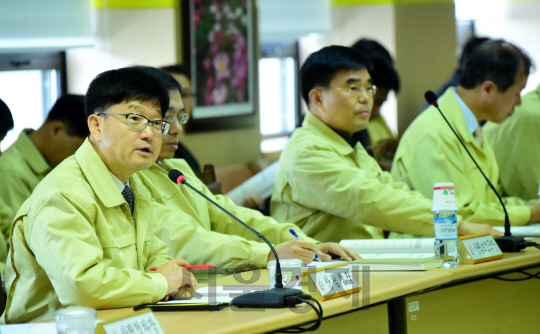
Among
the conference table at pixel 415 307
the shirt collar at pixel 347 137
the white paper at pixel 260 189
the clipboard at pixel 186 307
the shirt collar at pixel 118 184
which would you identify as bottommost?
the conference table at pixel 415 307

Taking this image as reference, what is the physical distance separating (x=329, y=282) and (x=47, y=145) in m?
1.76

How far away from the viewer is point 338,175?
2730mm

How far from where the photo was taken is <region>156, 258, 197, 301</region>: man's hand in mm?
1808

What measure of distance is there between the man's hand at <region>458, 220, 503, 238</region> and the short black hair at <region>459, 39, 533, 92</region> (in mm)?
795

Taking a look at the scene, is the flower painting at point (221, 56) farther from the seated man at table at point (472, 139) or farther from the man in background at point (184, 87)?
the seated man at table at point (472, 139)

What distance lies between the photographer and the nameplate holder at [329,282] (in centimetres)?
182

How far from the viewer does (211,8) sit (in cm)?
431

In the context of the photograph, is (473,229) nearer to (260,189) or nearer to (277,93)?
(260,189)

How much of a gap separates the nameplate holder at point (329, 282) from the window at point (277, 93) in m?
3.38

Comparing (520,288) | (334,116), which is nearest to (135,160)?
(334,116)

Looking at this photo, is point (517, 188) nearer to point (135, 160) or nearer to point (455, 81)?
point (455, 81)

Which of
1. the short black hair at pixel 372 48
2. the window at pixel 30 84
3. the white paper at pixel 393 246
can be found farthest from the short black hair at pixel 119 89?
the short black hair at pixel 372 48

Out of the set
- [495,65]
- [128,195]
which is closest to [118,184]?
[128,195]

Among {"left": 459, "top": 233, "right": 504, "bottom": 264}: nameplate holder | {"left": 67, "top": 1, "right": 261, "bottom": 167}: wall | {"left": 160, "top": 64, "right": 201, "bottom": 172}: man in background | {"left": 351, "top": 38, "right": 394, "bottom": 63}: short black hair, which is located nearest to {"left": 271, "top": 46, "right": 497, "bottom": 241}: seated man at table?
{"left": 459, "top": 233, "right": 504, "bottom": 264}: nameplate holder
